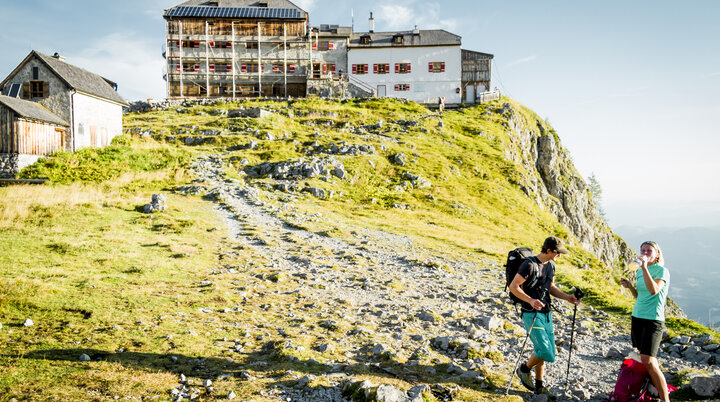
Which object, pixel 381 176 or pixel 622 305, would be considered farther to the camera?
pixel 381 176

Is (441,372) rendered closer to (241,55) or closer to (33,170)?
(33,170)

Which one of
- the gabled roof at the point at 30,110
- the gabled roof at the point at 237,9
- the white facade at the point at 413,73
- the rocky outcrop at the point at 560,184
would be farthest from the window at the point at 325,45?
the gabled roof at the point at 30,110

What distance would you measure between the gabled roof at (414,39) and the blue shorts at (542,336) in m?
65.1

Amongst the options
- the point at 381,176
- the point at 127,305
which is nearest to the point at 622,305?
the point at 127,305

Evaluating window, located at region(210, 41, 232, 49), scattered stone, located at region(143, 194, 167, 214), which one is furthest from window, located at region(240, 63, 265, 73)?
scattered stone, located at region(143, 194, 167, 214)

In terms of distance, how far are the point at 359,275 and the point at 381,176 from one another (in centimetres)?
2127

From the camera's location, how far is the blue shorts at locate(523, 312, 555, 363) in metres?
7.12

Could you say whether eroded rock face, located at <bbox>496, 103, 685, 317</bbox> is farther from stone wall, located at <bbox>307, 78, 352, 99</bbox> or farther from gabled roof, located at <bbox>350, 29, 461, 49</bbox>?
stone wall, located at <bbox>307, 78, 352, 99</bbox>

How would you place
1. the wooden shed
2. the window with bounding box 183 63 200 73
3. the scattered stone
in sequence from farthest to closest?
the window with bounding box 183 63 200 73, the wooden shed, the scattered stone

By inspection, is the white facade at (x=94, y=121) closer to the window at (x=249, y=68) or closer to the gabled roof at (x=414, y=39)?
the window at (x=249, y=68)

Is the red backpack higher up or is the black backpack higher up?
the black backpack

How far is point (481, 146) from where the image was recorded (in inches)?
1884

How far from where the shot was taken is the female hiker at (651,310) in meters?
6.51

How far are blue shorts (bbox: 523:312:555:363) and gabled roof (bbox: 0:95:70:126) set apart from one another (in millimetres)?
37794
